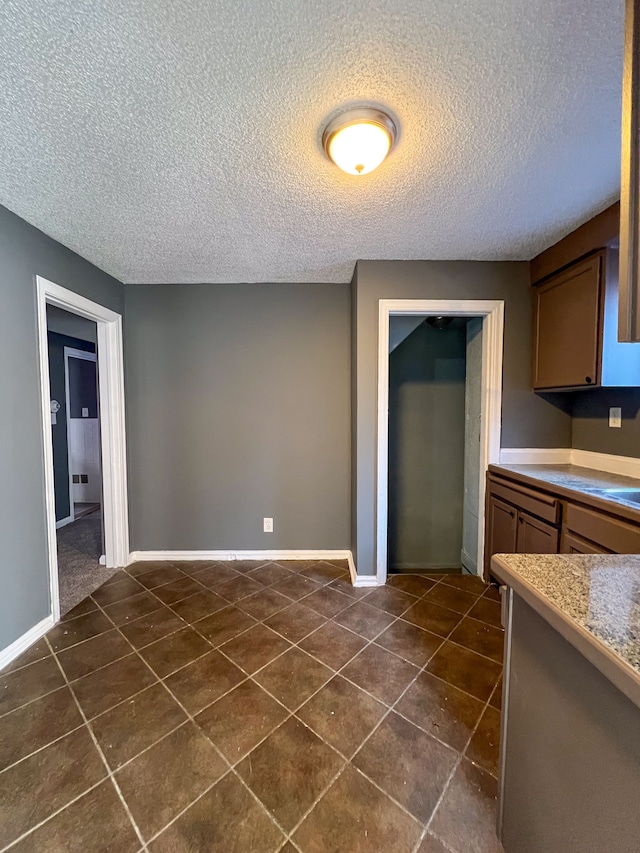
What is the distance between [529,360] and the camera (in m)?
2.38

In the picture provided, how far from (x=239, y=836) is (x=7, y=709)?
1.20 meters

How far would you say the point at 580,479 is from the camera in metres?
1.85

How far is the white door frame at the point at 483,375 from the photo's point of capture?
2301mm

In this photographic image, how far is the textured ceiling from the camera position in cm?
90

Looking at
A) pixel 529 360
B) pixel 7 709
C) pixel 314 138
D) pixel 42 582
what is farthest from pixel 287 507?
pixel 314 138

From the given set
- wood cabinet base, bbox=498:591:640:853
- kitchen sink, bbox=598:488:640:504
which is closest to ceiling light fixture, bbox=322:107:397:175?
wood cabinet base, bbox=498:591:640:853

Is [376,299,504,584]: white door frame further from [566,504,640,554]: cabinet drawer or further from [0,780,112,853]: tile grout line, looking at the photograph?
[0,780,112,853]: tile grout line

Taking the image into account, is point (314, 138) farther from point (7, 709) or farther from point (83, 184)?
point (7, 709)

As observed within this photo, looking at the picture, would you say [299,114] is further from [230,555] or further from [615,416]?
[230,555]

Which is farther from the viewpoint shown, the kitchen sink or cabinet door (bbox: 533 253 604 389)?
cabinet door (bbox: 533 253 604 389)

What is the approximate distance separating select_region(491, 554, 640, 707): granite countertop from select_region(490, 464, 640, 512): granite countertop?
78 cm

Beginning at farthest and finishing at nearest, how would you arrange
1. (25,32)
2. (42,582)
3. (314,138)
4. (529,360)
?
(529,360) → (42,582) → (314,138) → (25,32)

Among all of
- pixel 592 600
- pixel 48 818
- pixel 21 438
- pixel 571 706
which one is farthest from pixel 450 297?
pixel 48 818

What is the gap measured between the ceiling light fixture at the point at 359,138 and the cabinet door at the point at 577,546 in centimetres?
196
